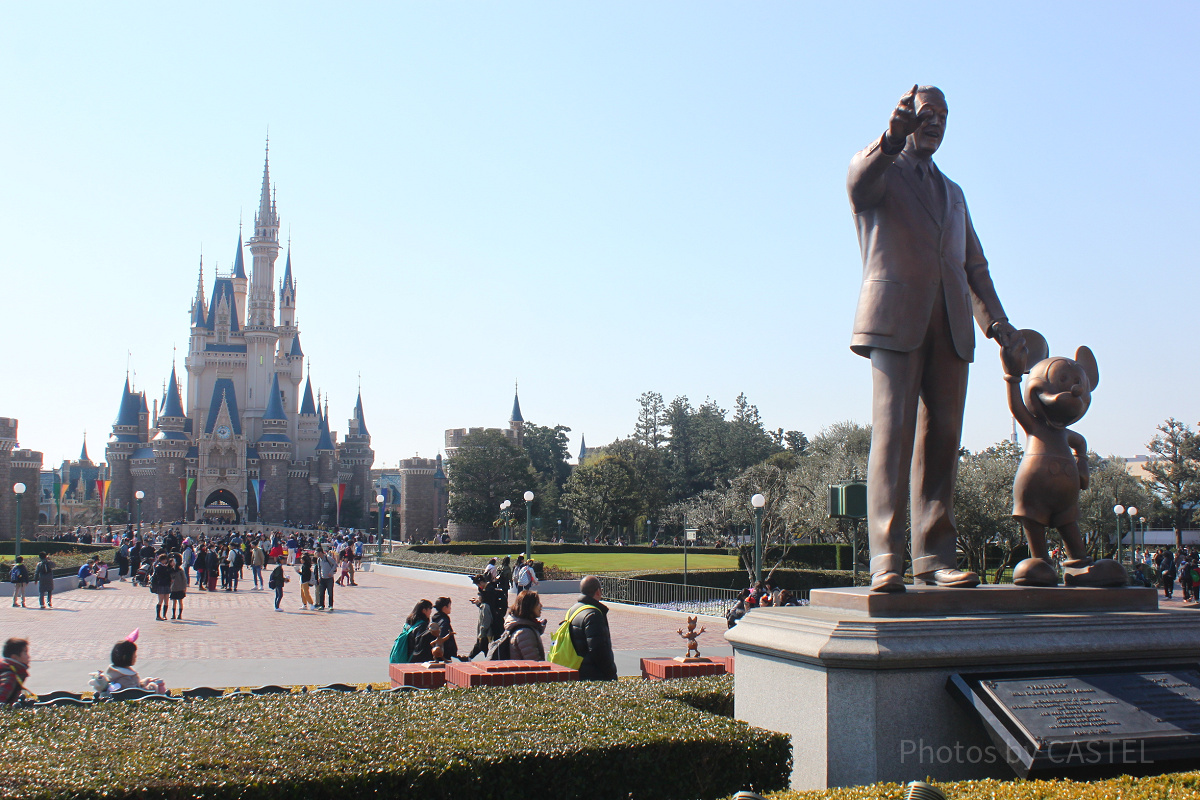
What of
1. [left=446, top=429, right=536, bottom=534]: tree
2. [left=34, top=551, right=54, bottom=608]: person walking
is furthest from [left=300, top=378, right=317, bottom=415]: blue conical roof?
[left=34, top=551, right=54, bottom=608]: person walking

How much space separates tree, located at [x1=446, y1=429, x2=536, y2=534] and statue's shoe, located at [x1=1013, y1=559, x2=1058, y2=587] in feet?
202

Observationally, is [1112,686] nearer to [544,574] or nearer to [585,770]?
[585,770]

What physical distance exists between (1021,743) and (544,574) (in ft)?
80.3

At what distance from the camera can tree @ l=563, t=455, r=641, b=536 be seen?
61.0 m

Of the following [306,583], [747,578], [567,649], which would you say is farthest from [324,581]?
[567,649]

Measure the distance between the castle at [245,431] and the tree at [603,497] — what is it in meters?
31.2

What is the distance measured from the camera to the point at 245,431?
3583 inches

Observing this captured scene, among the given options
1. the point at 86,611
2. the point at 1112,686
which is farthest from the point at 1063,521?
the point at 86,611

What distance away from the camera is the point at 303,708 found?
530 cm

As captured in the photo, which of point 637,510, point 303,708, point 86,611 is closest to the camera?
point 303,708

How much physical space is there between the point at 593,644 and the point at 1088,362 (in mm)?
4238

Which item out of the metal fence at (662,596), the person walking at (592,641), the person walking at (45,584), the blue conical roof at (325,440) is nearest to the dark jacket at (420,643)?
the person walking at (592,641)

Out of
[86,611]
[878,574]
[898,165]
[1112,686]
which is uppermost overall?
[898,165]

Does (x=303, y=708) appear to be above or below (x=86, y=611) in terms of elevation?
above
